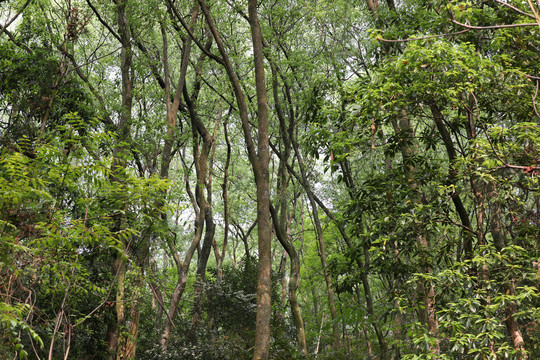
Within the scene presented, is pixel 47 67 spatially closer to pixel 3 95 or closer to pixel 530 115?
pixel 3 95

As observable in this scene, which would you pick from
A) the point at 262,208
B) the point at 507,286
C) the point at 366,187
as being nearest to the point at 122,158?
the point at 262,208

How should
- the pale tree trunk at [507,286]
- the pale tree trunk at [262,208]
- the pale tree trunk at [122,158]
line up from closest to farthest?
1. the pale tree trunk at [507,286]
2. the pale tree trunk at [262,208]
3. the pale tree trunk at [122,158]

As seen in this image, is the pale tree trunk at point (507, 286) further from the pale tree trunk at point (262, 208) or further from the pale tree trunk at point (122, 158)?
the pale tree trunk at point (122, 158)

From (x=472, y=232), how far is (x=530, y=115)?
168cm

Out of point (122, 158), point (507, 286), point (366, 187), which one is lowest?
point (507, 286)

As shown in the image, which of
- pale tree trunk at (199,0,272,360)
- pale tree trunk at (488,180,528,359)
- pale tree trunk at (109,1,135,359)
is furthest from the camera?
pale tree trunk at (109,1,135,359)

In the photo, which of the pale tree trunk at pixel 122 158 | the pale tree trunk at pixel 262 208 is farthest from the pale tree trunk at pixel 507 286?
the pale tree trunk at pixel 122 158

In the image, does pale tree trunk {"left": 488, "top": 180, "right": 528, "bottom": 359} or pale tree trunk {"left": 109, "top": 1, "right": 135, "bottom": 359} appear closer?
pale tree trunk {"left": 488, "top": 180, "right": 528, "bottom": 359}

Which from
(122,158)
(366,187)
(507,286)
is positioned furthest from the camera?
(122,158)

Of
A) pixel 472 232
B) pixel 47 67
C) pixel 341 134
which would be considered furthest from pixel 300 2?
pixel 472 232

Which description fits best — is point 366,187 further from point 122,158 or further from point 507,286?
point 122,158

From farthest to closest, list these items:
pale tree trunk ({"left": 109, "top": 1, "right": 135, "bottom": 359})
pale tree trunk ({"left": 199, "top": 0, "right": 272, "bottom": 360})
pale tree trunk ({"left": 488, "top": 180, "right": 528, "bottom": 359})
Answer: pale tree trunk ({"left": 109, "top": 1, "right": 135, "bottom": 359}), pale tree trunk ({"left": 199, "top": 0, "right": 272, "bottom": 360}), pale tree trunk ({"left": 488, "top": 180, "right": 528, "bottom": 359})

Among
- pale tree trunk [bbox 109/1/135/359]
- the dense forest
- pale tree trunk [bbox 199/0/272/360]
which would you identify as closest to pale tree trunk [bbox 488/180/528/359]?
the dense forest

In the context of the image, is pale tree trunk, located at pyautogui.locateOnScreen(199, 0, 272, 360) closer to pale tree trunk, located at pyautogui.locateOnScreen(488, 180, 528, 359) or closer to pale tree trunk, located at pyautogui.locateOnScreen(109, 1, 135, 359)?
pale tree trunk, located at pyautogui.locateOnScreen(488, 180, 528, 359)
